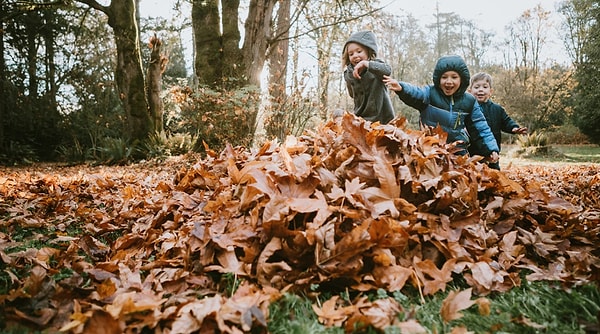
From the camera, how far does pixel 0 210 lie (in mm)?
2590

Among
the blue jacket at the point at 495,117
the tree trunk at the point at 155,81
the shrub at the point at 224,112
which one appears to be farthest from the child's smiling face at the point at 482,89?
the tree trunk at the point at 155,81

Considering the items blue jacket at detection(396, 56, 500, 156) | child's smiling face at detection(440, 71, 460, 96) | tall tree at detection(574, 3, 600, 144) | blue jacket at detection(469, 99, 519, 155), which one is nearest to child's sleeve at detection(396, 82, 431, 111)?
blue jacket at detection(396, 56, 500, 156)

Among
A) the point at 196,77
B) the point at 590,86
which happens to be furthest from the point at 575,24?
the point at 196,77

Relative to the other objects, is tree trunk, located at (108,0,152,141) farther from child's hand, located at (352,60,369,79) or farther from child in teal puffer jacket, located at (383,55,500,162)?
child in teal puffer jacket, located at (383,55,500,162)

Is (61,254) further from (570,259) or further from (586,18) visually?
(586,18)

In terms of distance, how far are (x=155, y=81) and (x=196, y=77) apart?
16.4ft

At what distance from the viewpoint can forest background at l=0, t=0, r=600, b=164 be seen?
773 cm

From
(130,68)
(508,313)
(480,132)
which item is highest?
(130,68)

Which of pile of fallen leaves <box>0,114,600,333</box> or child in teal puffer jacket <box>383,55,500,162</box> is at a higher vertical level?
child in teal puffer jacket <box>383,55,500,162</box>

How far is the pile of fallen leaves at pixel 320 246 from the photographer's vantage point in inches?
44.1

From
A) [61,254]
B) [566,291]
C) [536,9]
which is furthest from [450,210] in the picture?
[536,9]

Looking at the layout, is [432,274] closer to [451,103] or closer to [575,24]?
[451,103]

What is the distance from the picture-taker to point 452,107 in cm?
362

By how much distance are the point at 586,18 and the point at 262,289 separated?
26421 mm
